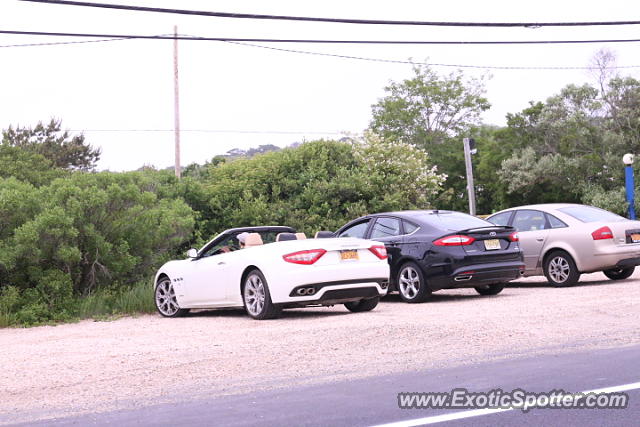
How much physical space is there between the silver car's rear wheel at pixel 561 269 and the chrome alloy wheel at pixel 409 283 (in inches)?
132

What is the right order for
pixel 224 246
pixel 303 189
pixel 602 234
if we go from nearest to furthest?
pixel 224 246 → pixel 602 234 → pixel 303 189

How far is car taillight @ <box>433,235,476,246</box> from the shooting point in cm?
1414

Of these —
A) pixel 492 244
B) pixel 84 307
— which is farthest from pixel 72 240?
pixel 492 244

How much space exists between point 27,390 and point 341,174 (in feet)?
60.0

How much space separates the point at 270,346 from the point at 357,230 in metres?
6.38

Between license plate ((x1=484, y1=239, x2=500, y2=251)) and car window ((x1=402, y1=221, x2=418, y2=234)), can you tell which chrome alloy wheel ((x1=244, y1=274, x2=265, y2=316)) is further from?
license plate ((x1=484, y1=239, x2=500, y2=251))

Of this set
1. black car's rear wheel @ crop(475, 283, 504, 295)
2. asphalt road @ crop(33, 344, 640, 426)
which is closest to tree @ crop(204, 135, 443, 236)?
black car's rear wheel @ crop(475, 283, 504, 295)

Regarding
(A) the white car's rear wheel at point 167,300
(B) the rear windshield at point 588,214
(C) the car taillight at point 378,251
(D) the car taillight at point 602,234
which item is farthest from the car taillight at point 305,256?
(B) the rear windshield at point 588,214

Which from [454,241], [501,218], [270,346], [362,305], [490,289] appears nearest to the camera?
[270,346]

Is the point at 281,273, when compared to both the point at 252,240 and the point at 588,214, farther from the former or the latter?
the point at 588,214

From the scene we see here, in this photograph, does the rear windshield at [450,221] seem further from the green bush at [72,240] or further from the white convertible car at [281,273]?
the green bush at [72,240]

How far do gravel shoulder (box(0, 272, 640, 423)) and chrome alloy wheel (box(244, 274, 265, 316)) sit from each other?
0.27 meters

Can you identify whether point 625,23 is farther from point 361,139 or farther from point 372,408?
point 372,408

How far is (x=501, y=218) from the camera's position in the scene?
57.8 ft
